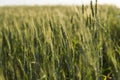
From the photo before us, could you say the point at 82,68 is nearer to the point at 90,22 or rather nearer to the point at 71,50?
the point at 71,50

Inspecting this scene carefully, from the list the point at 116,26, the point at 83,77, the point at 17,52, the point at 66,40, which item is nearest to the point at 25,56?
the point at 66,40

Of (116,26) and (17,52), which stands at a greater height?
(116,26)

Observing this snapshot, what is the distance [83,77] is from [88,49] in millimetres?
108

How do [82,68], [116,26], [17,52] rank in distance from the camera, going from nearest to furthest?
[82,68] < [17,52] < [116,26]

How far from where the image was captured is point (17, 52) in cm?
215

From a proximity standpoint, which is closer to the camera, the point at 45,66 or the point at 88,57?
the point at 88,57

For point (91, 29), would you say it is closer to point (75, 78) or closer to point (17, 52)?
point (75, 78)

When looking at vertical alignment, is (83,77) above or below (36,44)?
below

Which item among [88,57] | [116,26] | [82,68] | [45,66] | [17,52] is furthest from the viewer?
[116,26]

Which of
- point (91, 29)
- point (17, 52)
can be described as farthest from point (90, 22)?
point (17, 52)

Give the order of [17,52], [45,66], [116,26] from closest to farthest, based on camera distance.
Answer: [45,66] < [17,52] < [116,26]

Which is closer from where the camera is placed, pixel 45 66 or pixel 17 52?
pixel 45 66

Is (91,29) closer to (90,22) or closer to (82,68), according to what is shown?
(90,22)

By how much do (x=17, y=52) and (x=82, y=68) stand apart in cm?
118
